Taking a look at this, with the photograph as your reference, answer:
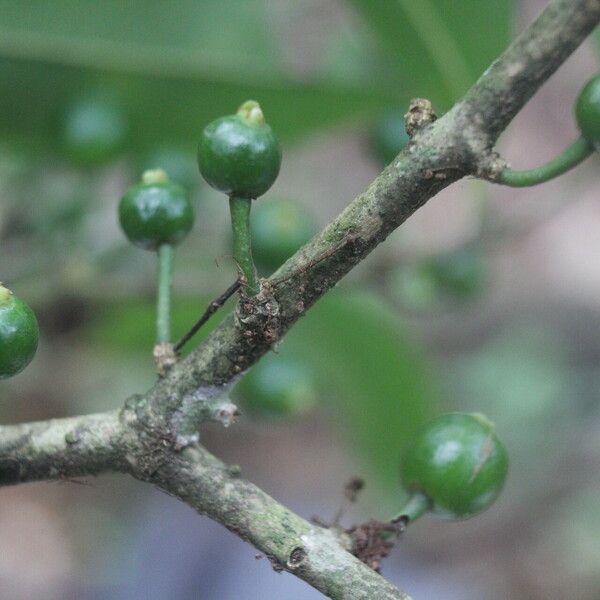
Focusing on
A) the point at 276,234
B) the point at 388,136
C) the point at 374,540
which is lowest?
the point at 374,540

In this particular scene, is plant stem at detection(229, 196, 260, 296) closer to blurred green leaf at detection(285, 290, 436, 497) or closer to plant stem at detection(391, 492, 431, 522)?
plant stem at detection(391, 492, 431, 522)

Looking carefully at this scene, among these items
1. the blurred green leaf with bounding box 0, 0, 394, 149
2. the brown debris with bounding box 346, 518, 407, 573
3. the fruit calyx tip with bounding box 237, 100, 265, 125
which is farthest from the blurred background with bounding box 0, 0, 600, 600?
the fruit calyx tip with bounding box 237, 100, 265, 125

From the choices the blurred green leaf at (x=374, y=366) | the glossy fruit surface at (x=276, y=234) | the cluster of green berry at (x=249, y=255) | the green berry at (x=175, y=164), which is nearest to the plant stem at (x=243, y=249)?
the cluster of green berry at (x=249, y=255)

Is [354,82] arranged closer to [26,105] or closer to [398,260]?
[398,260]

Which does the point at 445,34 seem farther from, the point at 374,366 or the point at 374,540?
the point at 374,540

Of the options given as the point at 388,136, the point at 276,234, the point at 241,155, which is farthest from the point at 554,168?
the point at 388,136

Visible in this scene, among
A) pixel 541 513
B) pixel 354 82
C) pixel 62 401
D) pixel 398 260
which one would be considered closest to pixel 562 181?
pixel 398 260

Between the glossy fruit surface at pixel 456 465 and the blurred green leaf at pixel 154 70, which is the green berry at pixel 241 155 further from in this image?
the blurred green leaf at pixel 154 70
